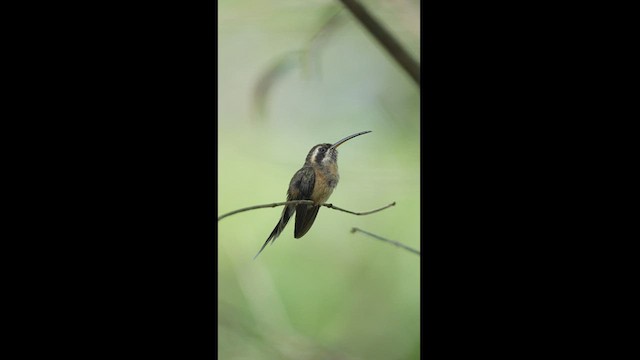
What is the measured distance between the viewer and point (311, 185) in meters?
2.46

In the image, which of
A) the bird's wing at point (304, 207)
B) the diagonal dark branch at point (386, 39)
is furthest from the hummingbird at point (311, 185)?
the diagonal dark branch at point (386, 39)

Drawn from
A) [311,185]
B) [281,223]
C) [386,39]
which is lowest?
[281,223]

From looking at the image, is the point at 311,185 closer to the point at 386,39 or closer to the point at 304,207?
the point at 304,207

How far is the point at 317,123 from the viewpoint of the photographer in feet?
8.00

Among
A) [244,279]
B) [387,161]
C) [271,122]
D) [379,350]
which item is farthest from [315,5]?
[379,350]

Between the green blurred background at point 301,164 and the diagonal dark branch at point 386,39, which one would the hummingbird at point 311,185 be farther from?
the diagonal dark branch at point 386,39

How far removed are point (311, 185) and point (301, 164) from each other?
3.0 inches

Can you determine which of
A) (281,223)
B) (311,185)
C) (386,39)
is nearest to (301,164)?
(311,185)

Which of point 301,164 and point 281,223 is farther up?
point 301,164

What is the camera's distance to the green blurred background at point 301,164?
242cm

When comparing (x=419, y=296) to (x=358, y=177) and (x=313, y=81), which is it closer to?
(x=358, y=177)

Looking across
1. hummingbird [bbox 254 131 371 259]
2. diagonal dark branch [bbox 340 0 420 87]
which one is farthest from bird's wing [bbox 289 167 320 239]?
A: diagonal dark branch [bbox 340 0 420 87]

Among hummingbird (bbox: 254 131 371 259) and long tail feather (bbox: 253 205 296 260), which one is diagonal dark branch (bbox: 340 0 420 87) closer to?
hummingbird (bbox: 254 131 371 259)

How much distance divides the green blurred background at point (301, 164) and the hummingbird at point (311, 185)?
2cm
